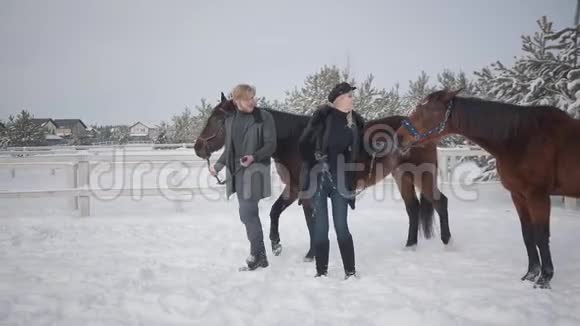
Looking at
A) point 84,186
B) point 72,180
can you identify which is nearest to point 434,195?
point 84,186

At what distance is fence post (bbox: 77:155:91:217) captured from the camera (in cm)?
618

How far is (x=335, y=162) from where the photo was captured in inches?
124

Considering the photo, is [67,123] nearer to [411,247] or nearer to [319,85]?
[319,85]

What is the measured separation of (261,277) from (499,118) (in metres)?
2.60

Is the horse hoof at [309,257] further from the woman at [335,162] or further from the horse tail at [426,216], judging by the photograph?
the horse tail at [426,216]

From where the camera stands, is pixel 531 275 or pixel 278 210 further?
pixel 278 210

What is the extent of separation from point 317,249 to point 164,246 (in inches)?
85.4

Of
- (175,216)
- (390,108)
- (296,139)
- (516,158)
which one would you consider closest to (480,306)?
(516,158)

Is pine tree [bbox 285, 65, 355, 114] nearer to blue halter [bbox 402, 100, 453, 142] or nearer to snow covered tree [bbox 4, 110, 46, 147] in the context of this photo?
blue halter [bbox 402, 100, 453, 142]

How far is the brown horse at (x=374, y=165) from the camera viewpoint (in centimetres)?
391

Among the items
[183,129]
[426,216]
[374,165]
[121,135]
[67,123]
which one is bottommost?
[426,216]

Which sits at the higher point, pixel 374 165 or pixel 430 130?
pixel 430 130

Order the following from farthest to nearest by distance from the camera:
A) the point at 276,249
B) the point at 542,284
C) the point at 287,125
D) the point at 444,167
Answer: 1. the point at 444,167
2. the point at 276,249
3. the point at 287,125
4. the point at 542,284

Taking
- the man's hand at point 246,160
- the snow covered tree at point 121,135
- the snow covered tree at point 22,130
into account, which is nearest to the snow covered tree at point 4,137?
the snow covered tree at point 22,130
